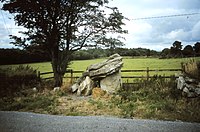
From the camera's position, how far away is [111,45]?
11.3 metres

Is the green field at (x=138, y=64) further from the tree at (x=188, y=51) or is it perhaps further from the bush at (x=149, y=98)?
the bush at (x=149, y=98)

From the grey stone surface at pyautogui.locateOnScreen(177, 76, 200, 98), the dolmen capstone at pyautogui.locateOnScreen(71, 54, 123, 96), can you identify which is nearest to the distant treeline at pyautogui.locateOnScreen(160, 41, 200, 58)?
the grey stone surface at pyautogui.locateOnScreen(177, 76, 200, 98)

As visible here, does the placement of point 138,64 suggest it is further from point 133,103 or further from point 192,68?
point 133,103

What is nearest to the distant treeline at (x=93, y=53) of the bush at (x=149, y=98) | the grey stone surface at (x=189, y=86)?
the grey stone surface at (x=189, y=86)

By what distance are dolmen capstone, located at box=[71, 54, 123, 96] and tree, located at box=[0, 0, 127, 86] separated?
79.8 inches

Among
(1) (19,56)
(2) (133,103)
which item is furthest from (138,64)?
(1) (19,56)

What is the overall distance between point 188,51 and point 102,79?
143 inches

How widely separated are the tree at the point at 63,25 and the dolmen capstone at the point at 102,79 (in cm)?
203

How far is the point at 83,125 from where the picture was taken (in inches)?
193

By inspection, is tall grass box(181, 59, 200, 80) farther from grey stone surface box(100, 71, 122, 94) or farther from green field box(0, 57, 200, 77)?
grey stone surface box(100, 71, 122, 94)

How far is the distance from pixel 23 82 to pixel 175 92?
21.9ft

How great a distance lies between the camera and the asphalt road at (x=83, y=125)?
15.1 ft

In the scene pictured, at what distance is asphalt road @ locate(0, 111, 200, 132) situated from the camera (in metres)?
4.61

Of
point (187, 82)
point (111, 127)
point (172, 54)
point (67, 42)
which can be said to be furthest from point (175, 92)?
point (67, 42)
